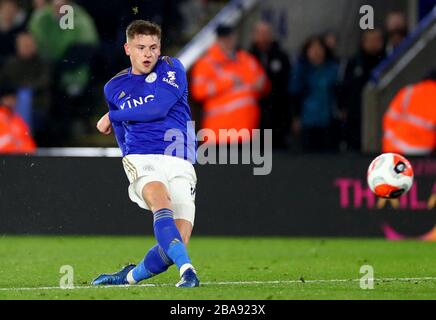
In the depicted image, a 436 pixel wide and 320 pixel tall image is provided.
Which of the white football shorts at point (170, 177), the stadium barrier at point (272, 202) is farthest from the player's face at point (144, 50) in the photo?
the stadium barrier at point (272, 202)

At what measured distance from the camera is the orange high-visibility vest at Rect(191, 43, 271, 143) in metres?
14.6

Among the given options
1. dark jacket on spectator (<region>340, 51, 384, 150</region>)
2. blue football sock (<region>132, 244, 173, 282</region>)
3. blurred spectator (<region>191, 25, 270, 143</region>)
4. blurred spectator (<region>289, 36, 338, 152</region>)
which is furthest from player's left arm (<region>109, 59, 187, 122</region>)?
dark jacket on spectator (<region>340, 51, 384, 150</region>)

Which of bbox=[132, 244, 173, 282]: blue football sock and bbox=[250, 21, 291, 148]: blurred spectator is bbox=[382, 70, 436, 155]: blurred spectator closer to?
bbox=[250, 21, 291, 148]: blurred spectator

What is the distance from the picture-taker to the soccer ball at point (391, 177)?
31.1 feet

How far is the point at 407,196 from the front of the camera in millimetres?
14125

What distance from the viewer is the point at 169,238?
834 cm

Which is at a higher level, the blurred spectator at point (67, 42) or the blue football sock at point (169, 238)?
the blurred spectator at point (67, 42)

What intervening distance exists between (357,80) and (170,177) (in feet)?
20.9

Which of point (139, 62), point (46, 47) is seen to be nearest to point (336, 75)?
point (46, 47)

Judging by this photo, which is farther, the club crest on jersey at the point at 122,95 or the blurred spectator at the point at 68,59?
the blurred spectator at the point at 68,59

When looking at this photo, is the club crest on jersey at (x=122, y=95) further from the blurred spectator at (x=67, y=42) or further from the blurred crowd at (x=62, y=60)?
the blurred spectator at (x=67, y=42)

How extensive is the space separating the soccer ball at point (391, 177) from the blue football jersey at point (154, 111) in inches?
61.7

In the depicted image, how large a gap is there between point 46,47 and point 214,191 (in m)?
2.91
